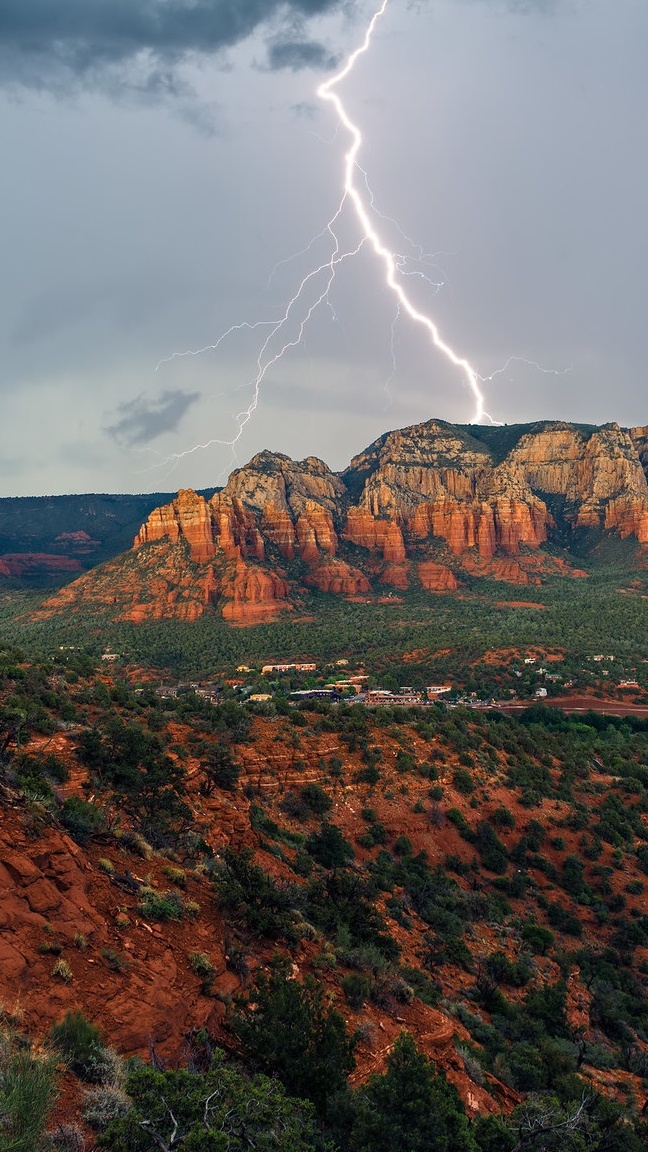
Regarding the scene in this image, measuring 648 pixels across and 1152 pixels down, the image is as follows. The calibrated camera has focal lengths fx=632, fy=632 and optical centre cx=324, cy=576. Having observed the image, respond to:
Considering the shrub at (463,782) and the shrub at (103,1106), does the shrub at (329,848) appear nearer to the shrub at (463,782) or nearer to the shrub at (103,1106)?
the shrub at (463,782)

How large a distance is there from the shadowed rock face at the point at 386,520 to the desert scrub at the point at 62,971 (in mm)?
95002

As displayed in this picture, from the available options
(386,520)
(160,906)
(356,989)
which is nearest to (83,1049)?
(160,906)

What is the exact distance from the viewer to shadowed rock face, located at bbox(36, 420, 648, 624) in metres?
113

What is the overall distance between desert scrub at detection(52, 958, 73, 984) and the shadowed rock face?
95002 millimetres

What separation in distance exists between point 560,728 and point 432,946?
40195mm

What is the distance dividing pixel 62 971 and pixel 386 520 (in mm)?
136475

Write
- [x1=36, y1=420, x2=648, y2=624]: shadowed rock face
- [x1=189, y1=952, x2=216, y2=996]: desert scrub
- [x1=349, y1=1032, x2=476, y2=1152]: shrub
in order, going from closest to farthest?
1. [x1=349, y1=1032, x2=476, y2=1152]: shrub
2. [x1=189, y1=952, x2=216, y2=996]: desert scrub
3. [x1=36, y1=420, x2=648, y2=624]: shadowed rock face

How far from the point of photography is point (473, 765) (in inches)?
1453

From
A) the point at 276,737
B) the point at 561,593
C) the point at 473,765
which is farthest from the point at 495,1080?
the point at 561,593

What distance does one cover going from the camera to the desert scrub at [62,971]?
950 cm

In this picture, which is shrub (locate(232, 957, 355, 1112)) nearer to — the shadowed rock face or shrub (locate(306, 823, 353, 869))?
shrub (locate(306, 823, 353, 869))

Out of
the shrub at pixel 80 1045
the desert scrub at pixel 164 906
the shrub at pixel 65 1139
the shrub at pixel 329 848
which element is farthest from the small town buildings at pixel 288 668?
the shrub at pixel 65 1139

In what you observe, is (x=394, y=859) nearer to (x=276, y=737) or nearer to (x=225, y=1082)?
(x=276, y=737)

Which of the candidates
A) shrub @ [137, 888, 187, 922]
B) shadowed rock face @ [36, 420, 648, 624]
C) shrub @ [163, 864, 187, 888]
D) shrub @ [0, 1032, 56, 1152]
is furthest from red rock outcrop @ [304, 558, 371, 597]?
shrub @ [0, 1032, 56, 1152]
